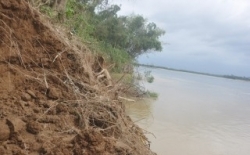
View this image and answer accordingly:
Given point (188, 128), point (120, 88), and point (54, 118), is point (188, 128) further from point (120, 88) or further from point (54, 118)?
point (54, 118)

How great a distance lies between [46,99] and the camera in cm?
299

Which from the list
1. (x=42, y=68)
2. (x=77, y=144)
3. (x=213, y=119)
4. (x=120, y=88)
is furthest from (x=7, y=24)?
(x=213, y=119)

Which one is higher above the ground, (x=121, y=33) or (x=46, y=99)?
(x=121, y=33)

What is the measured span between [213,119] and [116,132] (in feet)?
48.7

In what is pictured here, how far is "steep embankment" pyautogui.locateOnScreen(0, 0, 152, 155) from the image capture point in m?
2.64

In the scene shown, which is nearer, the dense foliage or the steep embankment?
the steep embankment

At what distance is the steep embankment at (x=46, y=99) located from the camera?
2637 millimetres

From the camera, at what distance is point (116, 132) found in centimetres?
324

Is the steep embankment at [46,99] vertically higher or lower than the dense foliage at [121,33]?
lower

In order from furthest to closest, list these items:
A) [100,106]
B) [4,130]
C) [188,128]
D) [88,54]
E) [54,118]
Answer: [188,128] → [88,54] → [100,106] → [54,118] → [4,130]

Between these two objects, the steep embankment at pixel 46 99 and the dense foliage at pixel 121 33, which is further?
the dense foliage at pixel 121 33

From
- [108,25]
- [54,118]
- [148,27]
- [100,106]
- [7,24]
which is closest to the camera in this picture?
[54,118]

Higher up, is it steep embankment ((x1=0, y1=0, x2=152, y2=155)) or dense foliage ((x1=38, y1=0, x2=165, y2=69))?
dense foliage ((x1=38, y1=0, x2=165, y2=69))

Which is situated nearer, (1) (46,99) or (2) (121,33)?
(1) (46,99)
